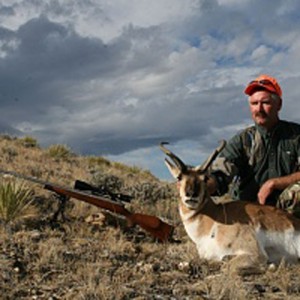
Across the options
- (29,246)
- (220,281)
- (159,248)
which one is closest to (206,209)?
(159,248)

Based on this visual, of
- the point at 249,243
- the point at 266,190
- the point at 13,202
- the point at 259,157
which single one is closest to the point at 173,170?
the point at 249,243

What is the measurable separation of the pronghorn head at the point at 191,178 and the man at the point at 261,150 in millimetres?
826

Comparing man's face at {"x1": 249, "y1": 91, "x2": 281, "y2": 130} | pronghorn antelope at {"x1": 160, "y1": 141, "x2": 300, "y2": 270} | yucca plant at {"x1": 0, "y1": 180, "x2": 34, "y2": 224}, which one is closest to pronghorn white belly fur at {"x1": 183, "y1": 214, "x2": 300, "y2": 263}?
pronghorn antelope at {"x1": 160, "y1": 141, "x2": 300, "y2": 270}

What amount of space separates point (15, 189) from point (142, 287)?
3.21 m

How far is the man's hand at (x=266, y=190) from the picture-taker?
6.61m

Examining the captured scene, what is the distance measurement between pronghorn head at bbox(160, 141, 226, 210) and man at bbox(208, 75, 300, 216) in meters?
0.83

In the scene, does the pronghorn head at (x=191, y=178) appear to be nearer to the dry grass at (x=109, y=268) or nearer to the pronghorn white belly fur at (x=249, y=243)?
the pronghorn white belly fur at (x=249, y=243)

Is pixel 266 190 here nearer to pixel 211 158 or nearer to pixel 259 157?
pixel 259 157

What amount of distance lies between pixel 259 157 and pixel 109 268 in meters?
2.91

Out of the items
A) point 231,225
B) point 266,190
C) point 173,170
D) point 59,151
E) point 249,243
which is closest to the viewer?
point 249,243

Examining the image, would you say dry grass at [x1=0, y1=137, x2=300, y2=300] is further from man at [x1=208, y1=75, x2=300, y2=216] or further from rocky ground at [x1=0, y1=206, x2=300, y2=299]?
man at [x1=208, y1=75, x2=300, y2=216]

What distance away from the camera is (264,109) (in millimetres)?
7020

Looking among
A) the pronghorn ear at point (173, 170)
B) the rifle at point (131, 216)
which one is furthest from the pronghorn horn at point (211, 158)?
the rifle at point (131, 216)

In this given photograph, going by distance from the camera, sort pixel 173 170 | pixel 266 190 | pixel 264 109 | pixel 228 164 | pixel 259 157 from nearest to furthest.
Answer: pixel 173 170, pixel 266 190, pixel 228 164, pixel 264 109, pixel 259 157
